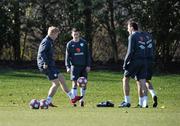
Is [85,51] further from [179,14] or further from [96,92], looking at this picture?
[179,14]

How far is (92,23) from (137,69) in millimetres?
15078

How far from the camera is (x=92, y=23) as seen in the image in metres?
30.7

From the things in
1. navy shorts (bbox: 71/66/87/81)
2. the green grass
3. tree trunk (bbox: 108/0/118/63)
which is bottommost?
the green grass

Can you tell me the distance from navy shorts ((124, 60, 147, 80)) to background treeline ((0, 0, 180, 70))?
1377 cm

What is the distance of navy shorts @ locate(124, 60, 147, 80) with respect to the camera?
1579cm

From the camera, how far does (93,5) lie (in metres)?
30.0

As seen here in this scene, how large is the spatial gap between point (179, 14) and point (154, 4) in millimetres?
1232

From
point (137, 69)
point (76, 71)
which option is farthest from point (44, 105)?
point (137, 69)

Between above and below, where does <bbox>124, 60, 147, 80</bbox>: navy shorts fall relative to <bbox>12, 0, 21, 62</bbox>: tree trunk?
below

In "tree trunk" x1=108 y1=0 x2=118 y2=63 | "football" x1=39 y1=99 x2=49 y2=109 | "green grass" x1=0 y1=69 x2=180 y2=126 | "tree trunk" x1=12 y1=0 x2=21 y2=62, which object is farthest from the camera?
"tree trunk" x1=108 y1=0 x2=118 y2=63

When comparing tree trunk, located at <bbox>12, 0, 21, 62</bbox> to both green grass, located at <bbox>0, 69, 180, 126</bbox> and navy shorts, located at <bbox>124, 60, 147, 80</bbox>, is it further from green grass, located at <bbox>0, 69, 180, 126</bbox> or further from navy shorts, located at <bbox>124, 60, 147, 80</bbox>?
navy shorts, located at <bbox>124, 60, 147, 80</bbox>

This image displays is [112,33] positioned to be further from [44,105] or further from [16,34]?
[44,105]

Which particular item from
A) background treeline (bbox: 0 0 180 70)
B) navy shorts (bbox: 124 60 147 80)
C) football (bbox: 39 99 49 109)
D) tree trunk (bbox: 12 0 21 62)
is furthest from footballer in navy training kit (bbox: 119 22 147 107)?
tree trunk (bbox: 12 0 21 62)

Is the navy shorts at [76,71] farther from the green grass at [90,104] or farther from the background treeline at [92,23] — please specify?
the background treeline at [92,23]
